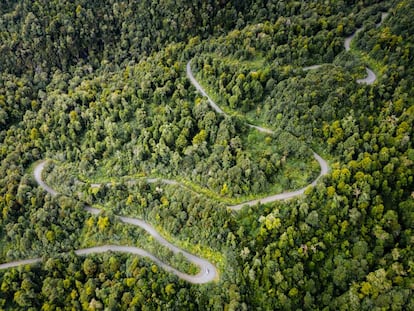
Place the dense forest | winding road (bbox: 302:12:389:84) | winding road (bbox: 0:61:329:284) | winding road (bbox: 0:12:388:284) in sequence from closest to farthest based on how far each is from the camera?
the dense forest
winding road (bbox: 0:61:329:284)
winding road (bbox: 0:12:388:284)
winding road (bbox: 302:12:389:84)

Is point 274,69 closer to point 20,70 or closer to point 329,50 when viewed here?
point 329,50

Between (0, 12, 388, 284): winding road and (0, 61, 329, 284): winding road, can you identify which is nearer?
(0, 61, 329, 284): winding road

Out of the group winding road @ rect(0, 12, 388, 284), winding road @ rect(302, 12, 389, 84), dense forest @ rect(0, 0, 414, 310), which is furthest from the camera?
winding road @ rect(302, 12, 389, 84)

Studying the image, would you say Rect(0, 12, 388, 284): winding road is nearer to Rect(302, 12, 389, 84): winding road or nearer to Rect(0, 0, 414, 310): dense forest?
Rect(302, 12, 389, 84): winding road

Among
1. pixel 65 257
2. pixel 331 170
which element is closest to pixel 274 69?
pixel 331 170

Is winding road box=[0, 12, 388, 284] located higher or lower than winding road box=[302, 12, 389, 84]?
lower

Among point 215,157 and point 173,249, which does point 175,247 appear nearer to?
point 173,249

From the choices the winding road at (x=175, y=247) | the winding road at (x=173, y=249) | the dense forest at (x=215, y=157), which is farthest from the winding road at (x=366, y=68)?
the winding road at (x=173, y=249)

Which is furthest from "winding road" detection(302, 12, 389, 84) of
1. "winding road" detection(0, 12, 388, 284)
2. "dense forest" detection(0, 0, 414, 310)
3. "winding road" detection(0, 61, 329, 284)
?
"winding road" detection(0, 61, 329, 284)

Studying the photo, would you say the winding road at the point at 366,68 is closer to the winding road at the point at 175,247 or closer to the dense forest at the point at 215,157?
the winding road at the point at 175,247
